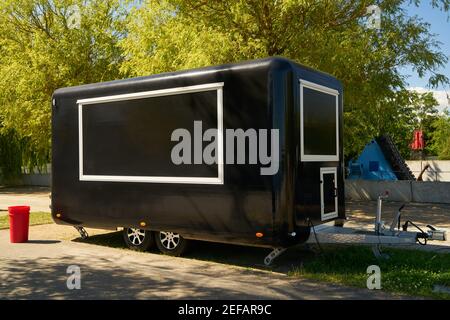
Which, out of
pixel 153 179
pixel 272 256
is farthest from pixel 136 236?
pixel 272 256

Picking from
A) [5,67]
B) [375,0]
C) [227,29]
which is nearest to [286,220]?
[227,29]

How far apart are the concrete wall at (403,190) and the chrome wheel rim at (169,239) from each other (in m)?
11.9

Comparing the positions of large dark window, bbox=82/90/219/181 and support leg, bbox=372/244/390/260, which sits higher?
large dark window, bbox=82/90/219/181

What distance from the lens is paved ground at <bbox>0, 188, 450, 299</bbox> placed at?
20.5 feet

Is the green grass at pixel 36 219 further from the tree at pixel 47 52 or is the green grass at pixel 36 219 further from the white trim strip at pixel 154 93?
the tree at pixel 47 52

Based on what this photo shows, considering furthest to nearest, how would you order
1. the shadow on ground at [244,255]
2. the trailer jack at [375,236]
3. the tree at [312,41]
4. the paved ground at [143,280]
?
the tree at [312,41], the shadow on ground at [244,255], the trailer jack at [375,236], the paved ground at [143,280]

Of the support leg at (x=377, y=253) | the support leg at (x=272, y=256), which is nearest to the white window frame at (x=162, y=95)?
the support leg at (x=272, y=256)

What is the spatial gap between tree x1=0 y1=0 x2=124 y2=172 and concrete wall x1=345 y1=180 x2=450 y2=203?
39.0 feet

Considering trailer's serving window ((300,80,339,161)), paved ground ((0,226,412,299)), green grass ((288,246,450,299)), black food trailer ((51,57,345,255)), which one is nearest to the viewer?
paved ground ((0,226,412,299))

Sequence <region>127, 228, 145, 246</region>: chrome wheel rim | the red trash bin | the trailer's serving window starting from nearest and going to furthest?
the trailer's serving window
<region>127, 228, 145, 246</region>: chrome wheel rim
the red trash bin

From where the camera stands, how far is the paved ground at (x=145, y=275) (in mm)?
6246

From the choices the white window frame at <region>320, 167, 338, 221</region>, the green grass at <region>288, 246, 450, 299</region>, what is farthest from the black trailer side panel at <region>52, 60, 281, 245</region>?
the white window frame at <region>320, 167, 338, 221</region>

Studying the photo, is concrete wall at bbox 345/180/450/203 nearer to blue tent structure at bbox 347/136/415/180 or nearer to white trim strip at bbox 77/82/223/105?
blue tent structure at bbox 347/136/415/180

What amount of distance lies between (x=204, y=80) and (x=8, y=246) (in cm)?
569
